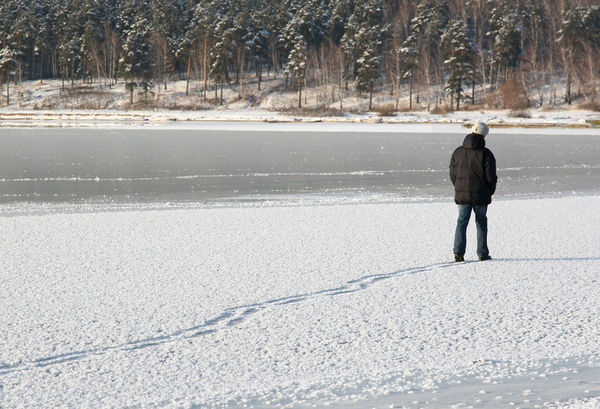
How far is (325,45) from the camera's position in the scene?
8638 cm

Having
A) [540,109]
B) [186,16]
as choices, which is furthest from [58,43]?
[540,109]

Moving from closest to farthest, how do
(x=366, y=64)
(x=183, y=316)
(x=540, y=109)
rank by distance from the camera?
1. (x=183, y=316)
2. (x=540, y=109)
3. (x=366, y=64)

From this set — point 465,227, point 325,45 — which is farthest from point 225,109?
point 465,227

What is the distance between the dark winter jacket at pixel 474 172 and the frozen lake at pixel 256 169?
651cm

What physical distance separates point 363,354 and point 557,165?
57.4 feet

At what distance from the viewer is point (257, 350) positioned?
171 inches

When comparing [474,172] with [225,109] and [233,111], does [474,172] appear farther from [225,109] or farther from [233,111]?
[225,109]

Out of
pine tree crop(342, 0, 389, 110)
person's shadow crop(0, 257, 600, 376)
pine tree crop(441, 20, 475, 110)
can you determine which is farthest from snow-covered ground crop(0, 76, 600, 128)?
person's shadow crop(0, 257, 600, 376)

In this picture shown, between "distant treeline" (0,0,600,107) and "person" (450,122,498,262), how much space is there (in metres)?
57.9

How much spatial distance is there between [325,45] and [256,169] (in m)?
71.4

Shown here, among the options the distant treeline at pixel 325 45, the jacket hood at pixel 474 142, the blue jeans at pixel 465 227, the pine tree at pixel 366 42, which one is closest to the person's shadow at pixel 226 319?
the blue jeans at pixel 465 227

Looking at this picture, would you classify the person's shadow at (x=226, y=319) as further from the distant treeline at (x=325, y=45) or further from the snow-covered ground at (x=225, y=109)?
the distant treeline at (x=325, y=45)

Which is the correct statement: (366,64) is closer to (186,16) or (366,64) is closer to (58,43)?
(186,16)

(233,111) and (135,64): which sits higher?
(135,64)
